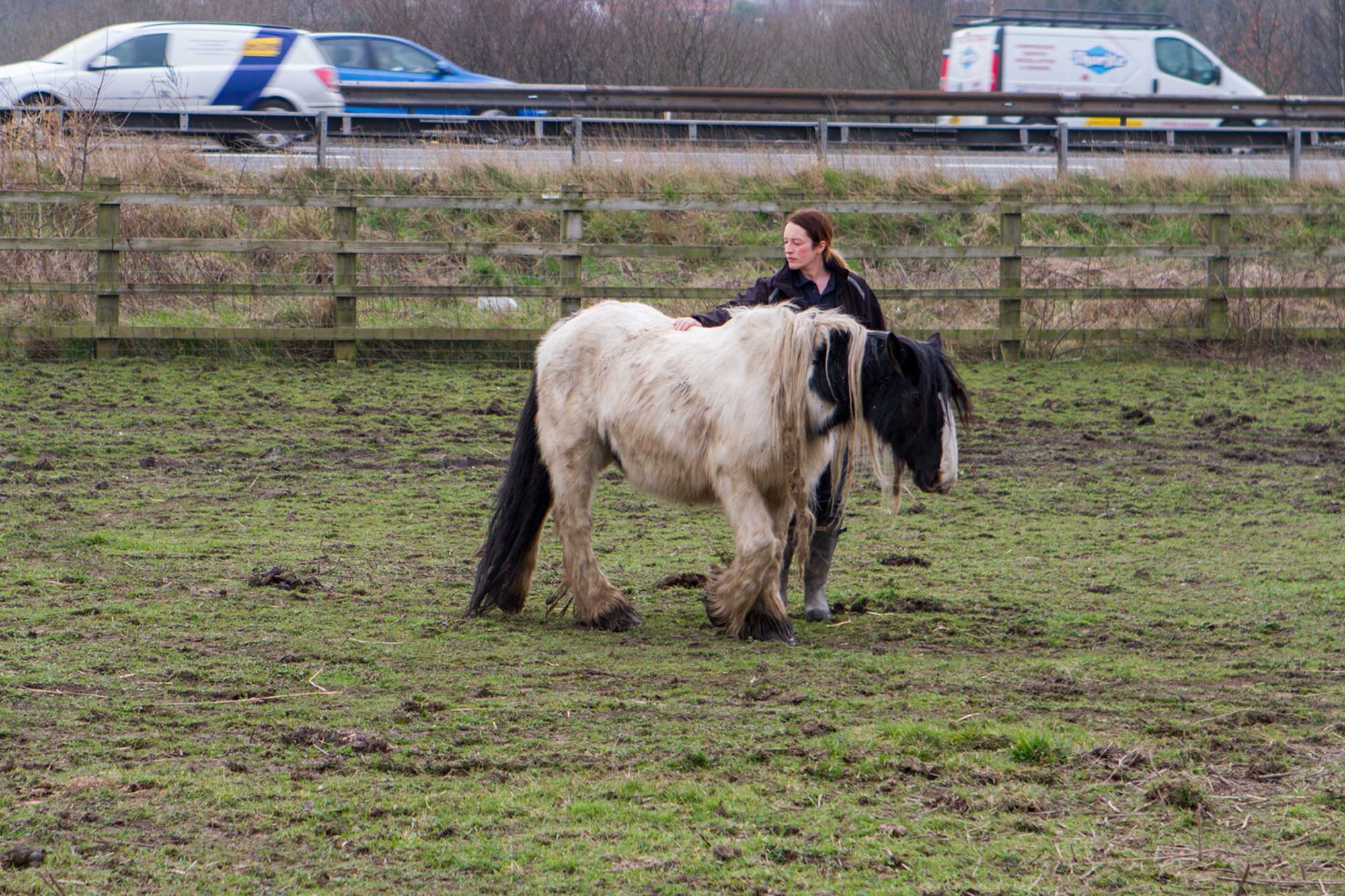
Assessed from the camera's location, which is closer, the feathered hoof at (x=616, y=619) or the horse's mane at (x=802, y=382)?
the horse's mane at (x=802, y=382)

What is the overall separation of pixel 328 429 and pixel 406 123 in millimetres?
9787

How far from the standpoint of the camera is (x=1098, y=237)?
51.9 feet

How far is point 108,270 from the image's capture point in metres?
11.5

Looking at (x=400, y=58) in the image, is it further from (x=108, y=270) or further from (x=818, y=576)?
(x=818, y=576)

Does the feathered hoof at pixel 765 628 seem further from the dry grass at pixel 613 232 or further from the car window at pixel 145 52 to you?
the car window at pixel 145 52

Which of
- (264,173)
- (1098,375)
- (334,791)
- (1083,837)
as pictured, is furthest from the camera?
(264,173)

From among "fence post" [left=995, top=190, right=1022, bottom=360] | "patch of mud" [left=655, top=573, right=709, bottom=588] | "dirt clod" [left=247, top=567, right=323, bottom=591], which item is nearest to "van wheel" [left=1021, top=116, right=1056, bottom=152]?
"fence post" [left=995, top=190, right=1022, bottom=360]

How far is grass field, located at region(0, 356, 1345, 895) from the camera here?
311 cm

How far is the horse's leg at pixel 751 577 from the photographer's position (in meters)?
4.95

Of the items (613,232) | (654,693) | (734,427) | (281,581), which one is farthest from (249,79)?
(654,693)

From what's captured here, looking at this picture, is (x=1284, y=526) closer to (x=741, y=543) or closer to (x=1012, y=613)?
(x=1012, y=613)

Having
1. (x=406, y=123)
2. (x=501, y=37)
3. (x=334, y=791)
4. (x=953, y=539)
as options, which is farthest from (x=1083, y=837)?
(x=501, y=37)

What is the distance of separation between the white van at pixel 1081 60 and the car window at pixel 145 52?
13.4 metres

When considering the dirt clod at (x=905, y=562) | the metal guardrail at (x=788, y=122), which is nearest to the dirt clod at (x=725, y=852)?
the dirt clod at (x=905, y=562)
